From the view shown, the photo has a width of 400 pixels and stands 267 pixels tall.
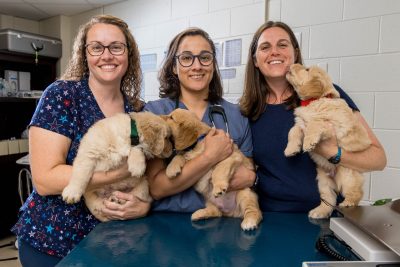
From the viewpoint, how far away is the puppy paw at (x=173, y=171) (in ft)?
4.71

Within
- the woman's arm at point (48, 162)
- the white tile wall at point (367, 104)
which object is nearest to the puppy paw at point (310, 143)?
the woman's arm at point (48, 162)

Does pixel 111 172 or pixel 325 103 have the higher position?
pixel 325 103

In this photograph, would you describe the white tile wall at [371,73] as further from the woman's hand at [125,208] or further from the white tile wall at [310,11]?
the woman's hand at [125,208]

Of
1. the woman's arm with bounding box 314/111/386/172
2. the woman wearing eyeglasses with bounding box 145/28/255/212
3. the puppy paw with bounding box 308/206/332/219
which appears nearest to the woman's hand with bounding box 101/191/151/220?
the woman wearing eyeglasses with bounding box 145/28/255/212

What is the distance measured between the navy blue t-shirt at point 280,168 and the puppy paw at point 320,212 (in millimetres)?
72

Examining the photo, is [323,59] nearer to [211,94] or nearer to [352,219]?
[211,94]

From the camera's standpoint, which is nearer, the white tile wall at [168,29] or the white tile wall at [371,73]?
the white tile wall at [371,73]

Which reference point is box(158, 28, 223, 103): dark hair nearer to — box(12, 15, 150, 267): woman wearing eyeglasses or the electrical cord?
box(12, 15, 150, 267): woman wearing eyeglasses

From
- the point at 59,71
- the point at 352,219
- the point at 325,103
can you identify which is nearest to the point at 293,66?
the point at 325,103

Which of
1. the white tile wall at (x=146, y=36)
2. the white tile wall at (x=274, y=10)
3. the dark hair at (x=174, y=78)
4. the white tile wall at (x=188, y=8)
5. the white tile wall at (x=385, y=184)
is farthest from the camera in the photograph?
the white tile wall at (x=146, y=36)

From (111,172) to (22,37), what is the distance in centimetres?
340

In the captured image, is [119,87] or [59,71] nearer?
[119,87]

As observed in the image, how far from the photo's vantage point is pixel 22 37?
12.9 ft

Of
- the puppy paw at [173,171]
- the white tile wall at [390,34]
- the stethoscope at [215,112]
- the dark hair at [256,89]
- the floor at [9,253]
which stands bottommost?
the floor at [9,253]
